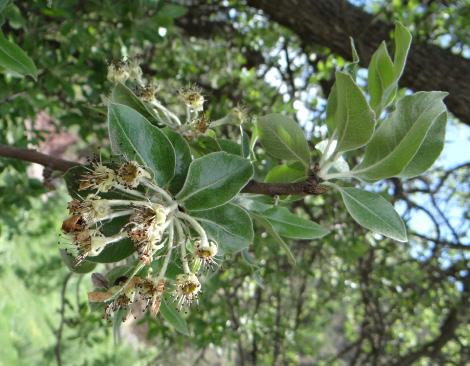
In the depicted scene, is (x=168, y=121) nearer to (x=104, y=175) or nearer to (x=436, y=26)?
(x=104, y=175)

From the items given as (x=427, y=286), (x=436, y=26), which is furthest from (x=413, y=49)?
(x=427, y=286)

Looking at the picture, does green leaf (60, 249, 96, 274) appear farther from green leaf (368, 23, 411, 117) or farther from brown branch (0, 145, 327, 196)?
green leaf (368, 23, 411, 117)

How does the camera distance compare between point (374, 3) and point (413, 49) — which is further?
point (374, 3)

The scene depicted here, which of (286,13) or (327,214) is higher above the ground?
(286,13)

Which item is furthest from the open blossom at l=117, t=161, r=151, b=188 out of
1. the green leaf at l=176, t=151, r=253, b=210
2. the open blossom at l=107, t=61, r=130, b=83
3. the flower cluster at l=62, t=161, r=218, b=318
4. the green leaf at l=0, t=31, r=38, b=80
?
the open blossom at l=107, t=61, r=130, b=83

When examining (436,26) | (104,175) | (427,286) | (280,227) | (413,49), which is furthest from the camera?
(427,286)

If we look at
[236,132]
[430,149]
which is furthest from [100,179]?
[236,132]

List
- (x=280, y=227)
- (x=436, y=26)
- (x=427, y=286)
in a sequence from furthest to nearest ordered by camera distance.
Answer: (x=427, y=286)
(x=436, y=26)
(x=280, y=227)

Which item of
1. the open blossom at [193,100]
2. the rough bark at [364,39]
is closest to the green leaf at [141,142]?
the open blossom at [193,100]
